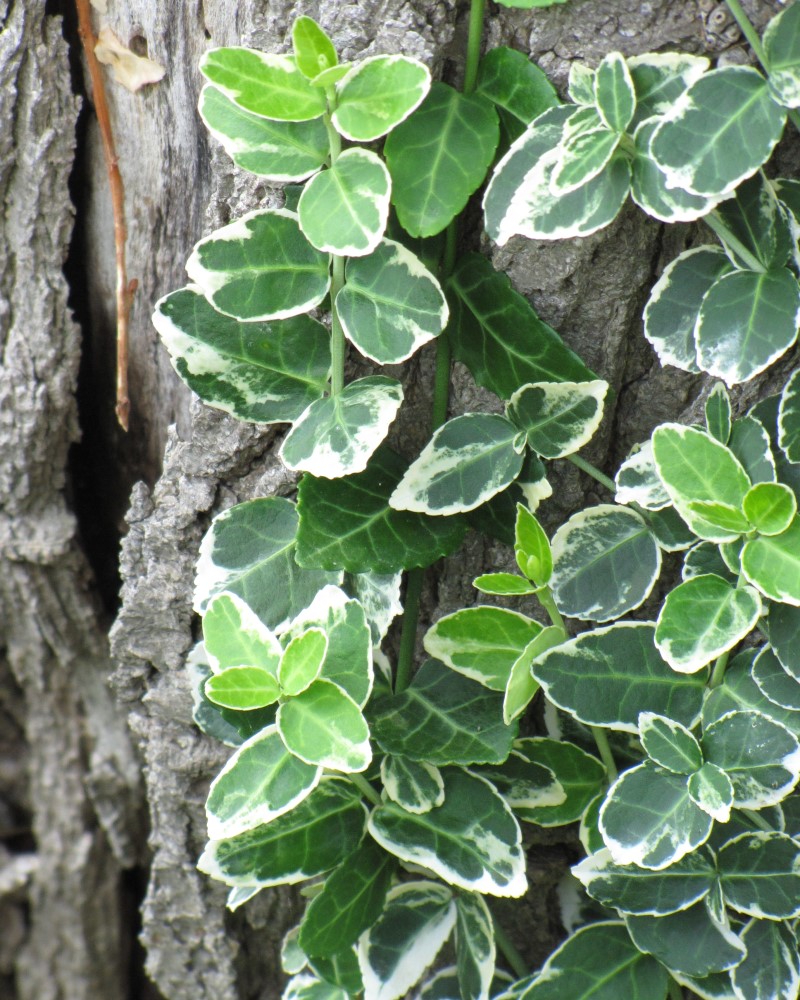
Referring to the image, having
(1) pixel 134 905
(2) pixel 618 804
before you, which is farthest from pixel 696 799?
(1) pixel 134 905

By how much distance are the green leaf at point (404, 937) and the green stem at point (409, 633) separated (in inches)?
10.0

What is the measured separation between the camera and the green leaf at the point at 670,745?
855mm

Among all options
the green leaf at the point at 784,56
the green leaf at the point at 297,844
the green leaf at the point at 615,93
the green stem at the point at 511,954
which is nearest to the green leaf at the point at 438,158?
the green leaf at the point at 615,93

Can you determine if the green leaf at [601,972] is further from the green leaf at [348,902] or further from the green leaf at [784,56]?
the green leaf at [784,56]

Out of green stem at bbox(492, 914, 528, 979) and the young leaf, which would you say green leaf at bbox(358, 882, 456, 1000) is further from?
the young leaf

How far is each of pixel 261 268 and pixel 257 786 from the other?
0.48 metres

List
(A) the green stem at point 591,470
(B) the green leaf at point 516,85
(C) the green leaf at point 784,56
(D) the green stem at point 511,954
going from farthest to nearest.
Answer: (D) the green stem at point 511,954 < (A) the green stem at point 591,470 < (B) the green leaf at point 516,85 < (C) the green leaf at point 784,56

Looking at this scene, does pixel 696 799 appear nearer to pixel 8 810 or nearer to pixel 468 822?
pixel 468 822

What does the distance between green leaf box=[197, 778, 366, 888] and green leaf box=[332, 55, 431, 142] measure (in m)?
0.66

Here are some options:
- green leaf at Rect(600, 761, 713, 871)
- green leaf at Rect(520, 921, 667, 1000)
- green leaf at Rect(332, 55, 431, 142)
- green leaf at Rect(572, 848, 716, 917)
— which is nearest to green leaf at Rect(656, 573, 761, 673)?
green leaf at Rect(600, 761, 713, 871)

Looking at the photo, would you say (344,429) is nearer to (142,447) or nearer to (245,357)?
(245,357)

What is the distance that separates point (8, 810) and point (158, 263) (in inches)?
43.5

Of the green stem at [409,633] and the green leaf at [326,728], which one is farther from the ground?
the green leaf at [326,728]

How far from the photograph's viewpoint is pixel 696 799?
830 mm
